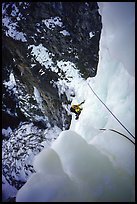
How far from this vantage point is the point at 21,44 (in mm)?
10164

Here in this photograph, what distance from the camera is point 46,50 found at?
994 cm

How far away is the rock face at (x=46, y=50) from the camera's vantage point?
8500mm

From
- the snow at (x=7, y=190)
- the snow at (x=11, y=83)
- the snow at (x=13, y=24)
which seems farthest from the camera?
the snow at (x=7, y=190)

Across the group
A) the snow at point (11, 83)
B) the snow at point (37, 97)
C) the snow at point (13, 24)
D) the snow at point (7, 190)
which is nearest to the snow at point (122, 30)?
the snow at point (13, 24)

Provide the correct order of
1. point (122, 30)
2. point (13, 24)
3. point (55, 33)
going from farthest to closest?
point (13, 24)
point (55, 33)
point (122, 30)

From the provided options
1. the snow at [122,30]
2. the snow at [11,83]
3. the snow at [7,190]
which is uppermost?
the snow at [11,83]

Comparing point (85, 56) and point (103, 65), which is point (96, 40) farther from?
point (103, 65)

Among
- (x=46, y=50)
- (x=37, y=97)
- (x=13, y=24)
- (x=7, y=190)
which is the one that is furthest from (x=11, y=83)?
(x=7, y=190)

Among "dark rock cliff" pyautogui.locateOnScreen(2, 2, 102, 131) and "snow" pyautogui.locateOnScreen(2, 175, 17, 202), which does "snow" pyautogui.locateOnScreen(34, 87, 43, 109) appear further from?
"snow" pyautogui.locateOnScreen(2, 175, 17, 202)

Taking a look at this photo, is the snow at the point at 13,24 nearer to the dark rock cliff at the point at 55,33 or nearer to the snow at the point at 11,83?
the dark rock cliff at the point at 55,33

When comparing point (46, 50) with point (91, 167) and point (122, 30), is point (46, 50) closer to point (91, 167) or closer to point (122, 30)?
point (122, 30)

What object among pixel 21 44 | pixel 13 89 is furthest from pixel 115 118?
pixel 13 89

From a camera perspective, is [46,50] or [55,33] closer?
[55,33]

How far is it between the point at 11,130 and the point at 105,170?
12362 mm
